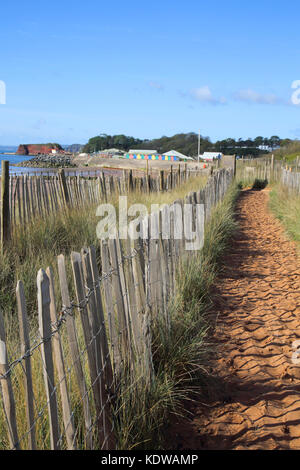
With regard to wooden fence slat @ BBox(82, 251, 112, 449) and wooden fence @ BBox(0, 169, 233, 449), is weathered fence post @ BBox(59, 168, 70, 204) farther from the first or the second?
wooden fence slat @ BBox(82, 251, 112, 449)

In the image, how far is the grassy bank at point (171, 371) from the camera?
7.34 feet

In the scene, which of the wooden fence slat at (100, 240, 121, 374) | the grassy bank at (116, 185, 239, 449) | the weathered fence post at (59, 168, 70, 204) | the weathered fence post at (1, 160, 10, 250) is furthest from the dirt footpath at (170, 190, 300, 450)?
the weathered fence post at (59, 168, 70, 204)

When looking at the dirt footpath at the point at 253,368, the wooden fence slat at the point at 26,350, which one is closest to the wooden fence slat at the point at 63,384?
the wooden fence slat at the point at 26,350

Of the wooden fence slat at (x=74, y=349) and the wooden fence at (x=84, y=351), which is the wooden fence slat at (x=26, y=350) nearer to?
the wooden fence at (x=84, y=351)

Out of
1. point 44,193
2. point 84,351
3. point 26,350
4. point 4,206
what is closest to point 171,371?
point 84,351

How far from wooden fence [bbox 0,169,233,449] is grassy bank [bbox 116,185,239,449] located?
0.25 ft

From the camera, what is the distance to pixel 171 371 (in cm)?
286

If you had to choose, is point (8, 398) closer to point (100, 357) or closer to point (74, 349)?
point (74, 349)

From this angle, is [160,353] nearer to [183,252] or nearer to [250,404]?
[250,404]

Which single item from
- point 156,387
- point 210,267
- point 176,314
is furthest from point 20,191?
point 156,387

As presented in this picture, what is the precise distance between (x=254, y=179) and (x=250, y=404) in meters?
19.7

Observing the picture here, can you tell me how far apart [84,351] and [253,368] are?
1566mm

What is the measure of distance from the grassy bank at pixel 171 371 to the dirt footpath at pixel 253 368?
13 centimetres
